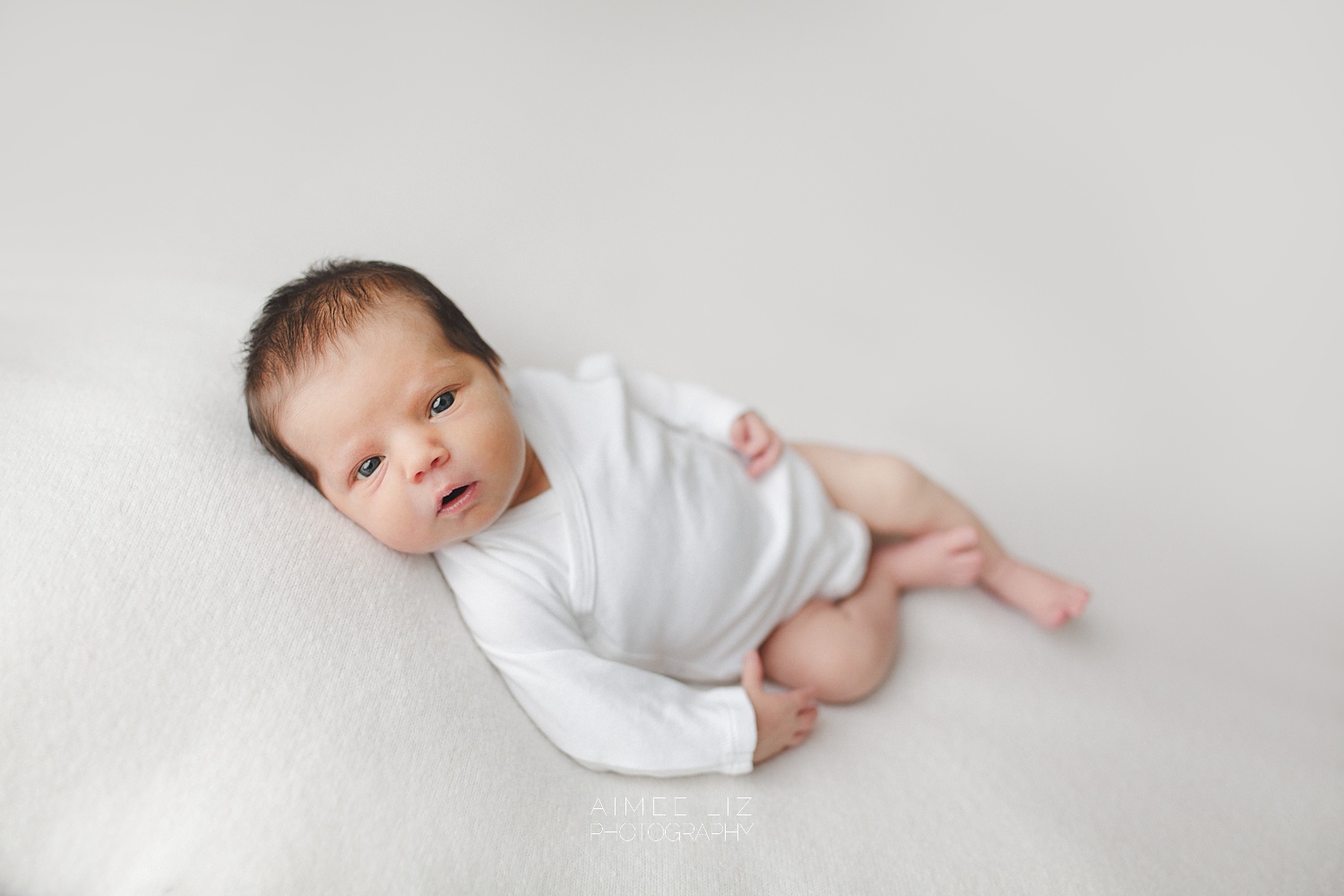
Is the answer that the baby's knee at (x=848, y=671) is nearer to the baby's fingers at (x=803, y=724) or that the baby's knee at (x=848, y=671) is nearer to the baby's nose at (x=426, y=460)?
the baby's fingers at (x=803, y=724)

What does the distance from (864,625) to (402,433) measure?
71 centimetres

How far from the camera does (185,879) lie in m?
0.80

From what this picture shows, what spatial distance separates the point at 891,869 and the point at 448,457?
687mm

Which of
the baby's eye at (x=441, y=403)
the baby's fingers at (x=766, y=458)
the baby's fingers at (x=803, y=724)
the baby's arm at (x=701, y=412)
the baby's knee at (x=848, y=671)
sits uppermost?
the baby's eye at (x=441, y=403)

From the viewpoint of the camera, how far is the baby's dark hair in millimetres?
1053

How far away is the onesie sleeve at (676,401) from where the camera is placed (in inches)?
56.9

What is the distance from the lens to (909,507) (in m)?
1.49

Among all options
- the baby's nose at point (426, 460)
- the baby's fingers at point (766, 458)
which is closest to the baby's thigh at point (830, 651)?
Result: the baby's fingers at point (766, 458)

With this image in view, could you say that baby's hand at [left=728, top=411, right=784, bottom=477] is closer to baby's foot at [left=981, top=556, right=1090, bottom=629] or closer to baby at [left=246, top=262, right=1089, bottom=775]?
baby at [left=246, top=262, right=1089, bottom=775]

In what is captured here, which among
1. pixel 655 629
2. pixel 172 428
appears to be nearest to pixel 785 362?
pixel 655 629

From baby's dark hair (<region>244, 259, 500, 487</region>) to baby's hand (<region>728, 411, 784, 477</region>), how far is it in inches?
17.2

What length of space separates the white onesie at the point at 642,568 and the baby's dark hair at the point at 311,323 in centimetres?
20

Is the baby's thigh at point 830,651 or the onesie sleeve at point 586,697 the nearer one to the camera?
the onesie sleeve at point 586,697

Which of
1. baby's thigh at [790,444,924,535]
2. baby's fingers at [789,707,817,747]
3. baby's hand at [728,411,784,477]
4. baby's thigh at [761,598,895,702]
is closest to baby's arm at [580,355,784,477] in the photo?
baby's hand at [728,411,784,477]
